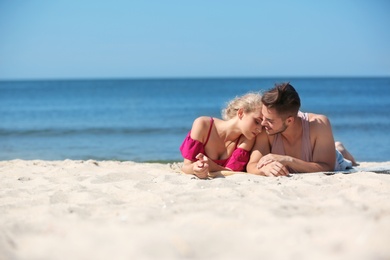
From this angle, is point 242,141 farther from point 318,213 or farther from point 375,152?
point 375,152

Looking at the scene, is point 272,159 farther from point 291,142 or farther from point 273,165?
point 291,142

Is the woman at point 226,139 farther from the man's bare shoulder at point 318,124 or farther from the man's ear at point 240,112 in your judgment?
the man's bare shoulder at point 318,124

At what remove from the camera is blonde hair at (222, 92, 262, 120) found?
17.2ft

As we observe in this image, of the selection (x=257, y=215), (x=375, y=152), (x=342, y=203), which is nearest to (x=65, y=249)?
(x=257, y=215)

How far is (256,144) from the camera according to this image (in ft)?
17.9

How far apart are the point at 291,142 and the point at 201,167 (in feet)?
3.61

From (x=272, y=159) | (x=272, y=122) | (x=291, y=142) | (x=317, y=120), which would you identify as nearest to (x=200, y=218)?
(x=272, y=122)

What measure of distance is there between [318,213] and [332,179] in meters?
1.37

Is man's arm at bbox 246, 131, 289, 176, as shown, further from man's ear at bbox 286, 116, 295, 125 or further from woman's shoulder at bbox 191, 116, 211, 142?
woman's shoulder at bbox 191, 116, 211, 142

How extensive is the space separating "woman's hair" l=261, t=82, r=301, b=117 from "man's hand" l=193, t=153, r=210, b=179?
85 centimetres

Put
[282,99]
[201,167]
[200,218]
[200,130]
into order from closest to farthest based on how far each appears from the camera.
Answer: [200,218]
[282,99]
[201,167]
[200,130]

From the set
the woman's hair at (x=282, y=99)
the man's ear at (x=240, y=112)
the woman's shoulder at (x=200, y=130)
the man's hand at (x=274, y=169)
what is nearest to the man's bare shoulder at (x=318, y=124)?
the woman's hair at (x=282, y=99)

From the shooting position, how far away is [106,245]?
2857 millimetres

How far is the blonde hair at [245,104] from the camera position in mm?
5234
